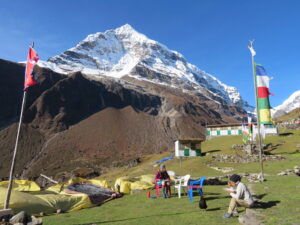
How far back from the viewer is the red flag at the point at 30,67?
40.6 feet

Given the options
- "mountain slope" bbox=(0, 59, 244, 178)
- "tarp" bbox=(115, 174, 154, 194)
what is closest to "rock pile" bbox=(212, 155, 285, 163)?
"tarp" bbox=(115, 174, 154, 194)

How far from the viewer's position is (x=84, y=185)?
16.7m

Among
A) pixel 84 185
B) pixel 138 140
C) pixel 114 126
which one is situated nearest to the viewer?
pixel 84 185

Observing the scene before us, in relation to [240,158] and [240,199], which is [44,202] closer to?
[240,199]

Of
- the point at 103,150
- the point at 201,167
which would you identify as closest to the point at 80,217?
the point at 201,167

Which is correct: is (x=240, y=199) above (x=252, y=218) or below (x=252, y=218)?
above

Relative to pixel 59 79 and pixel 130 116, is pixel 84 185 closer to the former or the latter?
pixel 130 116

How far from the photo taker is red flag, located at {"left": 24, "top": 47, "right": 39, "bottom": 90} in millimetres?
12383

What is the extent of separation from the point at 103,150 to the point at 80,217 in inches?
3106

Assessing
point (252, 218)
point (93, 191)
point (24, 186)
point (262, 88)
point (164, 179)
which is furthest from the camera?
point (24, 186)

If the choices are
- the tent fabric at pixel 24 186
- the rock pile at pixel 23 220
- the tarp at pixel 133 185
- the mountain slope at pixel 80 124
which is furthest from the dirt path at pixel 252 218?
the mountain slope at pixel 80 124

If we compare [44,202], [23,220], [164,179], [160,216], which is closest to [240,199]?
[160,216]

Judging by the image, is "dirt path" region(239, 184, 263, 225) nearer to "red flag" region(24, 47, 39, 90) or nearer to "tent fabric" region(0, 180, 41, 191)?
"red flag" region(24, 47, 39, 90)

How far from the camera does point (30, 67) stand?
12578 millimetres
